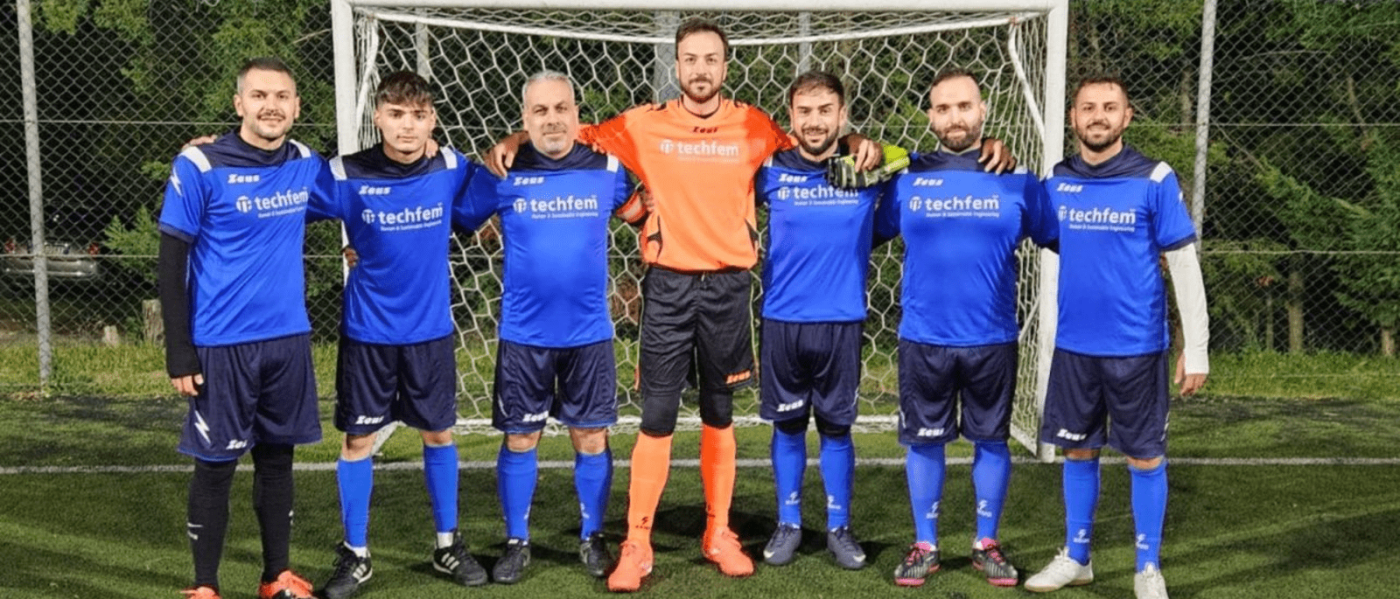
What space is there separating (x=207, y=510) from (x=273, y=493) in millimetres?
190

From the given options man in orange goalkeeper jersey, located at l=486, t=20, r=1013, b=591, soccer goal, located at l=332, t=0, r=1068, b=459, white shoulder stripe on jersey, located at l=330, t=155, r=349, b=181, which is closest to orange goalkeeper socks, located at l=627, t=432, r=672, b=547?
man in orange goalkeeper jersey, located at l=486, t=20, r=1013, b=591

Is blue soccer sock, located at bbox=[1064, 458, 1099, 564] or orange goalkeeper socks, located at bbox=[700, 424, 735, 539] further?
orange goalkeeper socks, located at bbox=[700, 424, 735, 539]

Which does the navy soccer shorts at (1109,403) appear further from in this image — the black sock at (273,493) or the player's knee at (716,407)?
the black sock at (273,493)

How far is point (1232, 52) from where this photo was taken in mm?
9203

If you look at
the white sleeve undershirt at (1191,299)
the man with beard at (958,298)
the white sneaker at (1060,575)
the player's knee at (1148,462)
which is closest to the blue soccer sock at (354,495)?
the man with beard at (958,298)

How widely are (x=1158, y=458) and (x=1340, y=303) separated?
5518mm

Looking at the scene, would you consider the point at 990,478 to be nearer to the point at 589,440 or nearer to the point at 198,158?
the point at 589,440

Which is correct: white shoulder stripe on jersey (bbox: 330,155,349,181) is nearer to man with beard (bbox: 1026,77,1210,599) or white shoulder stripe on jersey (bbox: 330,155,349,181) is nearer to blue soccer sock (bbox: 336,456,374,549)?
blue soccer sock (bbox: 336,456,374,549)

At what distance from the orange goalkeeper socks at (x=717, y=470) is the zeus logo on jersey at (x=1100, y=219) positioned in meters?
1.23

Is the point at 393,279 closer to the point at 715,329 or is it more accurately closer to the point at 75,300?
the point at 715,329

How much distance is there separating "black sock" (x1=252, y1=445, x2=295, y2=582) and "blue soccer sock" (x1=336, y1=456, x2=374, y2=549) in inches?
8.8

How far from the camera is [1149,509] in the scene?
4.01 meters

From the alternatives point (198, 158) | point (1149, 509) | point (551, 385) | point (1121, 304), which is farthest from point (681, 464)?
point (198, 158)

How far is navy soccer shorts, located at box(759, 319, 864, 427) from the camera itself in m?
4.25
